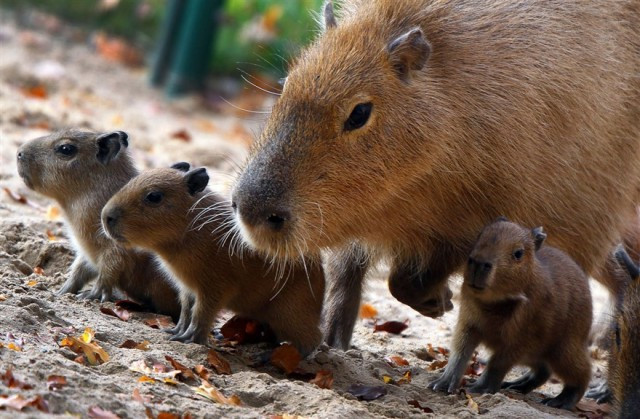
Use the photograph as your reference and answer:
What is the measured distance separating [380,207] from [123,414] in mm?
1799

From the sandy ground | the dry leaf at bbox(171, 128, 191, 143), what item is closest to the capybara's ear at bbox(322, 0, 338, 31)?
the sandy ground

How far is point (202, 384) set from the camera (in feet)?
14.8

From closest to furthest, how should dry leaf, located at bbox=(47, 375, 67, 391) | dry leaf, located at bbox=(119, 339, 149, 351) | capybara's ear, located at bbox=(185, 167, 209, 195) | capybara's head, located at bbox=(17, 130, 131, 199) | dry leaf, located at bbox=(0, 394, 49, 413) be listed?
dry leaf, located at bbox=(0, 394, 49, 413), dry leaf, located at bbox=(47, 375, 67, 391), dry leaf, located at bbox=(119, 339, 149, 351), capybara's ear, located at bbox=(185, 167, 209, 195), capybara's head, located at bbox=(17, 130, 131, 199)

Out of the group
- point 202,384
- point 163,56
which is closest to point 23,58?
point 163,56

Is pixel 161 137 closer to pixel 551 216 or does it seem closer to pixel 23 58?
pixel 23 58

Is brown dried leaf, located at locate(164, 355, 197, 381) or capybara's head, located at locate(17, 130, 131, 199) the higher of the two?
capybara's head, located at locate(17, 130, 131, 199)

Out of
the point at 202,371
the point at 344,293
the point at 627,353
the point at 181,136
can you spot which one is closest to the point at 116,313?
the point at 202,371

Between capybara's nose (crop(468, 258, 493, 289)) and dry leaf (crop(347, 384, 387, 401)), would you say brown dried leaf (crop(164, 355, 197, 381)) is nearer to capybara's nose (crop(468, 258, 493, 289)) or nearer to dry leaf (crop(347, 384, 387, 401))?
dry leaf (crop(347, 384, 387, 401))

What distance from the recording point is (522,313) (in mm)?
5059

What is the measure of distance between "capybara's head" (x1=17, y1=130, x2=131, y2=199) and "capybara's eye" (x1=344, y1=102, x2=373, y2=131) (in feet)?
4.48

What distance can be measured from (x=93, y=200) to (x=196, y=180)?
655 millimetres

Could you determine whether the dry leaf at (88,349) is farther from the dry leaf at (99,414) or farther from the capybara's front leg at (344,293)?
the capybara's front leg at (344,293)

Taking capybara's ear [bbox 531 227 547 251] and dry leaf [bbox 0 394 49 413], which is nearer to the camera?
dry leaf [bbox 0 394 49 413]

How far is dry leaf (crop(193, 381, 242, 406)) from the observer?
4344 millimetres
